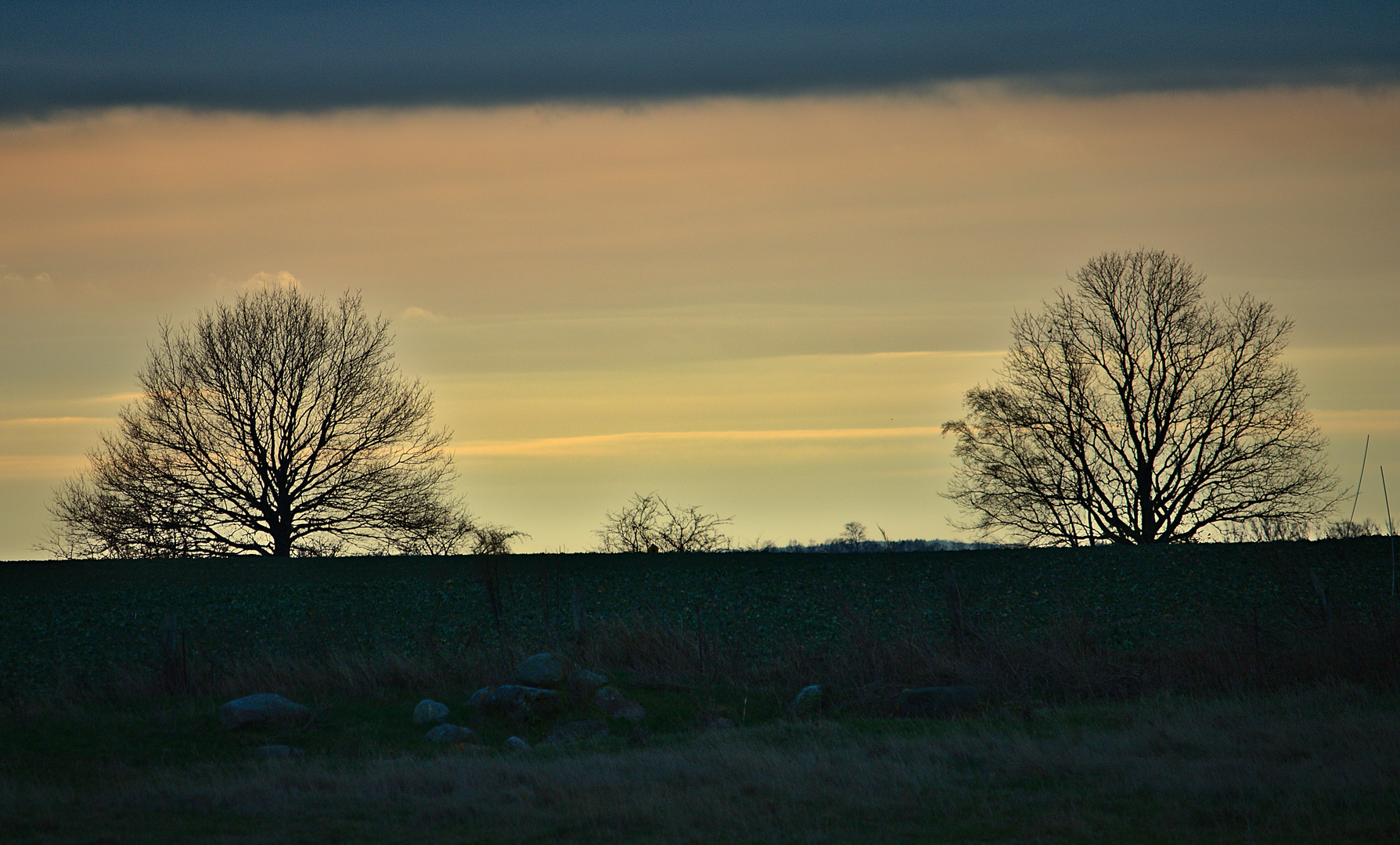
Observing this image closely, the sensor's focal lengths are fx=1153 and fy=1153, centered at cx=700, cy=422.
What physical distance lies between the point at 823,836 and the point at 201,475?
105ft

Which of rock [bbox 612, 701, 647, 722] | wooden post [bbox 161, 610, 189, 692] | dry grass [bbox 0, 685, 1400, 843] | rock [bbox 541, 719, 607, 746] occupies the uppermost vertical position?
wooden post [bbox 161, 610, 189, 692]

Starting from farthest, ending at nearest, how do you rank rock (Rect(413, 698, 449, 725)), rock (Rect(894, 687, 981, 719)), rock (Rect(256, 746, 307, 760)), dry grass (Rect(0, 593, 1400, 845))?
rock (Rect(413, 698, 449, 725)), rock (Rect(894, 687, 981, 719)), rock (Rect(256, 746, 307, 760)), dry grass (Rect(0, 593, 1400, 845))

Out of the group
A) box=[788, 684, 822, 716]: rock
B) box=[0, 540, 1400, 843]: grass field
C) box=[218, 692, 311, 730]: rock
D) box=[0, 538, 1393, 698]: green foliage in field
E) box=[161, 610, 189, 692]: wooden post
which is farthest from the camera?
box=[0, 538, 1393, 698]: green foliage in field

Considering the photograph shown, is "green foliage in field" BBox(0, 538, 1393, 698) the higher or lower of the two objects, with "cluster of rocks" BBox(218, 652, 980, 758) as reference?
higher

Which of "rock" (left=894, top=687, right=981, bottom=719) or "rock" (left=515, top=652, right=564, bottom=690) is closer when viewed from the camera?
"rock" (left=894, top=687, right=981, bottom=719)

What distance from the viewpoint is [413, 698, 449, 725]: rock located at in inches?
715

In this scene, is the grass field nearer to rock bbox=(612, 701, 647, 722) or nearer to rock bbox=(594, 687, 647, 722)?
rock bbox=(594, 687, 647, 722)

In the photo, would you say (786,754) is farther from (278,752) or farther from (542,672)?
(278,752)

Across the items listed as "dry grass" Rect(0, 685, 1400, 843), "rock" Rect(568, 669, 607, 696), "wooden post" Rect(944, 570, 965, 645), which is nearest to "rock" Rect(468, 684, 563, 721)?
"rock" Rect(568, 669, 607, 696)

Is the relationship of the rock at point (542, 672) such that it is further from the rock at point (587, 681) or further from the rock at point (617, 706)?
the rock at point (617, 706)

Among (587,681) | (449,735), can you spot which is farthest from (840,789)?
(587,681)

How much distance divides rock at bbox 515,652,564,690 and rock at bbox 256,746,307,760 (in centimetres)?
388

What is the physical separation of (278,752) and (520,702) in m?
3.75

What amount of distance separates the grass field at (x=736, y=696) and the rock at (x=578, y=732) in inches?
17.2
